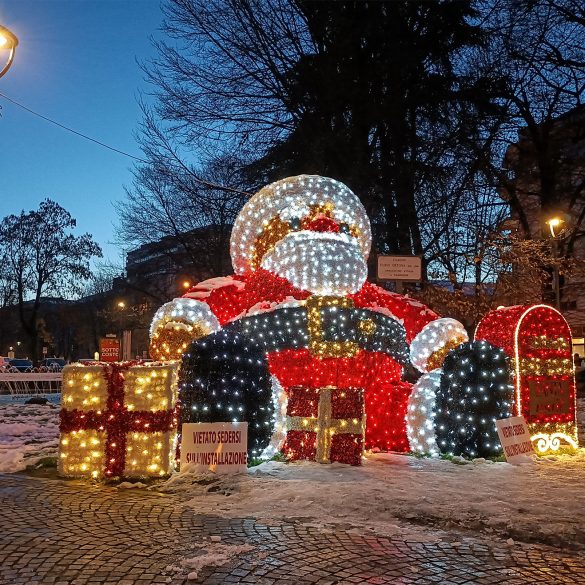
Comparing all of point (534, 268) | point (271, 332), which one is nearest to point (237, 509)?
point (271, 332)

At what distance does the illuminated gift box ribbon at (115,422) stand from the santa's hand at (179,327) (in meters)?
1.65

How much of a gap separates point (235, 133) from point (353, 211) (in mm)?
7669

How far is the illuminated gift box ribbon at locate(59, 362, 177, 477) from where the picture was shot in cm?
685

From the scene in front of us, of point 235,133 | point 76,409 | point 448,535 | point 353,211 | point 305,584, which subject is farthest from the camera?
point 235,133

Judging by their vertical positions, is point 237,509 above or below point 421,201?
below

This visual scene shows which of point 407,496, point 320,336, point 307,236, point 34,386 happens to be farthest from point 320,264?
point 34,386

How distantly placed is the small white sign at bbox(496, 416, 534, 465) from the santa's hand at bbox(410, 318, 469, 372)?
1.35 m

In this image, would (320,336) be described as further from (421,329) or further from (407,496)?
(407,496)

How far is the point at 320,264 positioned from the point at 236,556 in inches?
176

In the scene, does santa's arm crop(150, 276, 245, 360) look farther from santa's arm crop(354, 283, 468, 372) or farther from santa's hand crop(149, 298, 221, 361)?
santa's arm crop(354, 283, 468, 372)

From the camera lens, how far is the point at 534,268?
682 inches

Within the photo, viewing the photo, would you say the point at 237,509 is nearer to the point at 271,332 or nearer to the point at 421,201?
the point at 271,332

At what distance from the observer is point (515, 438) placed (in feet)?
26.8

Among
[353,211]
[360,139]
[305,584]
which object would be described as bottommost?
[305,584]
